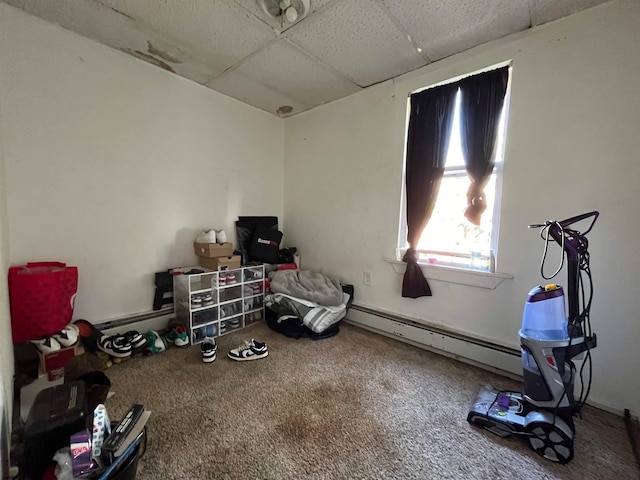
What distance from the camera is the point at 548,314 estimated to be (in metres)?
1.38

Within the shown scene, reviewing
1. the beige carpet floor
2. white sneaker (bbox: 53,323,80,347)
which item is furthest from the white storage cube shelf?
white sneaker (bbox: 53,323,80,347)

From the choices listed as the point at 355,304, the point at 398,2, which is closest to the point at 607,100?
the point at 398,2

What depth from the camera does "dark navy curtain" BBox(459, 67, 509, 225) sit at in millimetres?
1930

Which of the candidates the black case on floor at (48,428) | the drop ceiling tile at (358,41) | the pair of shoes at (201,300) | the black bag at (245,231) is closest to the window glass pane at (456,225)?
the drop ceiling tile at (358,41)

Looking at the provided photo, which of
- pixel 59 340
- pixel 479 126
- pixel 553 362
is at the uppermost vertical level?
pixel 479 126

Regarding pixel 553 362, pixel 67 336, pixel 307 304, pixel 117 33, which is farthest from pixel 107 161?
pixel 553 362

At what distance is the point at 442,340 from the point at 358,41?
239 centimetres

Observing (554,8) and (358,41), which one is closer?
(554,8)

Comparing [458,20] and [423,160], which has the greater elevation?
[458,20]

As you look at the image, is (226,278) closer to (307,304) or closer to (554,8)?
(307,304)

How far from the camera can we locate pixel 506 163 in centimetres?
191

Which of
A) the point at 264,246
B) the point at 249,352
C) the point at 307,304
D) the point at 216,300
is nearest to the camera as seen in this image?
the point at 249,352

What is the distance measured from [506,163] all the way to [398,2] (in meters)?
1.27

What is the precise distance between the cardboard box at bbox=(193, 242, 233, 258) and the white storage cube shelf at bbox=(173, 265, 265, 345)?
164 mm
